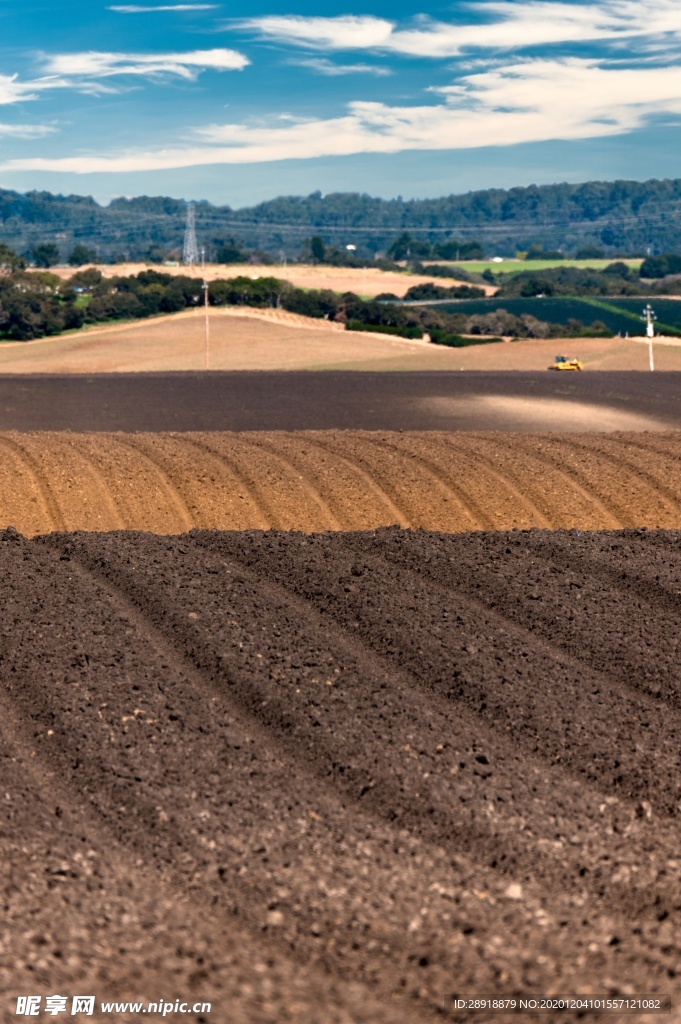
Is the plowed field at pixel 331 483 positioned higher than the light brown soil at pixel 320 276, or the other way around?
the light brown soil at pixel 320 276

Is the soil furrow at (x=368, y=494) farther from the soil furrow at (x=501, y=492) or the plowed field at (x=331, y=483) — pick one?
the soil furrow at (x=501, y=492)

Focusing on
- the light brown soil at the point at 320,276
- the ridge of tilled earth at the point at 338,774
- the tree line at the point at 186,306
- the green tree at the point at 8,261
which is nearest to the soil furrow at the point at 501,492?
the ridge of tilled earth at the point at 338,774

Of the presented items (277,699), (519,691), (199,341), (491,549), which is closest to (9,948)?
(277,699)

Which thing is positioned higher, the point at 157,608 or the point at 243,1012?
the point at 157,608

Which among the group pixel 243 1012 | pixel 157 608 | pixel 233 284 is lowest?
pixel 243 1012

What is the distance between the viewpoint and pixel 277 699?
10070 millimetres

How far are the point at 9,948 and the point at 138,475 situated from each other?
1208 cm

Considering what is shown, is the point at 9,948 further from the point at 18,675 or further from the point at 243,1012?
the point at 18,675

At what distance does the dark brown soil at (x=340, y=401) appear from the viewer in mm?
26559

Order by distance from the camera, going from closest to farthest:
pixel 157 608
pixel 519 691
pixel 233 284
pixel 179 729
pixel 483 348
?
1. pixel 179 729
2. pixel 519 691
3. pixel 157 608
4. pixel 483 348
5. pixel 233 284

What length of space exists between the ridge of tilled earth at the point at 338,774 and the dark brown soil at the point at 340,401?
1273 cm

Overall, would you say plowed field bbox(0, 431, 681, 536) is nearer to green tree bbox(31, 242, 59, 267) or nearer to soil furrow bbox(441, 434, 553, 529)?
soil furrow bbox(441, 434, 553, 529)

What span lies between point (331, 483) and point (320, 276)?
13447 cm

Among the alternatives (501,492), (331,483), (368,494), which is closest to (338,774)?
(368,494)
